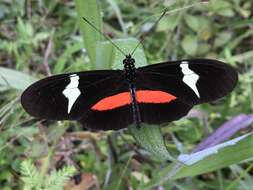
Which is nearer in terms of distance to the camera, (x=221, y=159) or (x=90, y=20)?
(x=221, y=159)

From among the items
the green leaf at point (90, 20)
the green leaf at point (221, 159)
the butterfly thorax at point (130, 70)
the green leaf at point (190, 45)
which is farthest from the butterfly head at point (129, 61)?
the green leaf at point (190, 45)

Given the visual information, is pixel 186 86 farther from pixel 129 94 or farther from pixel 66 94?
pixel 66 94

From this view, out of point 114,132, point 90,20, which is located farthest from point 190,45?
point 90,20

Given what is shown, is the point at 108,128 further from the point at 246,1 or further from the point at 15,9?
the point at 246,1

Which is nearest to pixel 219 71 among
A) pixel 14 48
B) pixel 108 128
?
pixel 108 128

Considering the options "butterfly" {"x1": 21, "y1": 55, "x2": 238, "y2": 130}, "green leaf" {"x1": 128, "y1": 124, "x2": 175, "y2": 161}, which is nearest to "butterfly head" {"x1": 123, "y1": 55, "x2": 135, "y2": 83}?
"butterfly" {"x1": 21, "y1": 55, "x2": 238, "y2": 130}

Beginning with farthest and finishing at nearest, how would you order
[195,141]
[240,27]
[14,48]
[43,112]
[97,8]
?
1. [240,27]
2. [14,48]
3. [195,141]
4. [97,8]
5. [43,112]

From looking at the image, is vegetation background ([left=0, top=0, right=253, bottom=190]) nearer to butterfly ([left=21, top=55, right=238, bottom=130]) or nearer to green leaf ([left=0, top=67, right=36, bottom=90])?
green leaf ([left=0, top=67, right=36, bottom=90])

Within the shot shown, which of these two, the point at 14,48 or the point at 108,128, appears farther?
the point at 14,48
